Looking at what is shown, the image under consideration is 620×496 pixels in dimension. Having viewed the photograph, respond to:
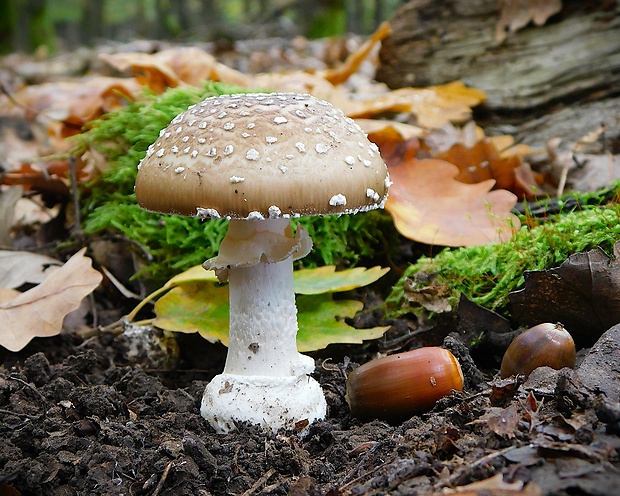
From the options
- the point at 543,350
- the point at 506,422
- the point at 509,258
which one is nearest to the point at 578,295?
the point at 543,350

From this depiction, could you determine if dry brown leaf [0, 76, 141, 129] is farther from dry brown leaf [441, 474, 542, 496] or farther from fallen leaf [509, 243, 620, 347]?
dry brown leaf [441, 474, 542, 496]

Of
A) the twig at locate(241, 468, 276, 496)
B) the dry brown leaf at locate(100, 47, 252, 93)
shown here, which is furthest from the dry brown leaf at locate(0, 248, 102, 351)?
the dry brown leaf at locate(100, 47, 252, 93)

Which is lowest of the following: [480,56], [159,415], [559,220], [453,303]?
[159,415]

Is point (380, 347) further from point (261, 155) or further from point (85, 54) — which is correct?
point (85, 54)

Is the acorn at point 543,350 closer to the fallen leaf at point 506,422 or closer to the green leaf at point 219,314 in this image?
the fallen leaf at point 506,422

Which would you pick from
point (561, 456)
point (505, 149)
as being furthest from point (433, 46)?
point (561, 456)

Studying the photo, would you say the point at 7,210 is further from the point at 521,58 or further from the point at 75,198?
the point at 521,58
